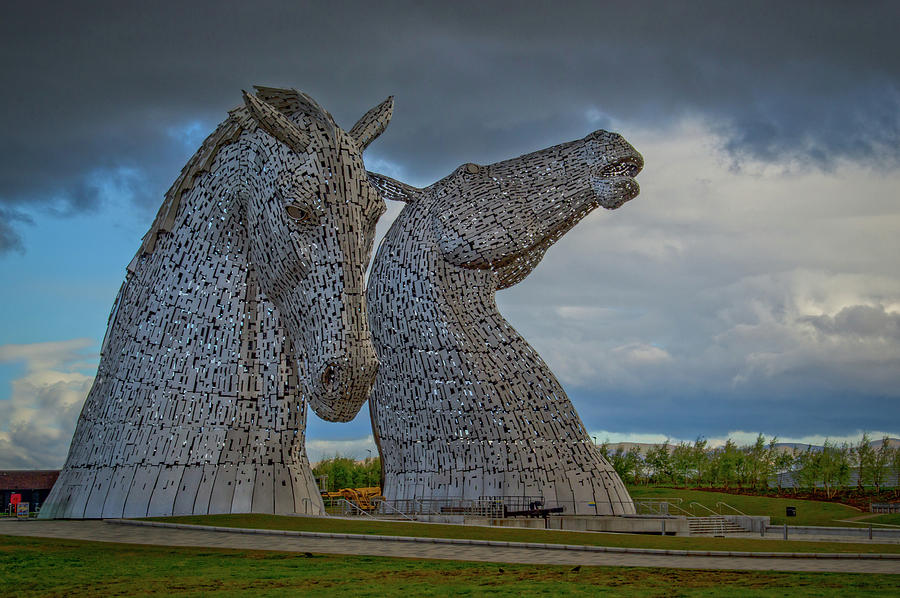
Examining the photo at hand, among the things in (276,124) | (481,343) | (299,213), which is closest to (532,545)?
(299,213)

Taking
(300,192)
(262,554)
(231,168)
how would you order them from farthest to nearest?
(231,168)
(262,554)
(300,192)

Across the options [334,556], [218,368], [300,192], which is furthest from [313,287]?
[334,556]

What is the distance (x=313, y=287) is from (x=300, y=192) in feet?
2.63

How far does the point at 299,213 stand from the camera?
Answer: 24.8 feet

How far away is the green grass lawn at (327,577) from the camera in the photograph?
624 cm

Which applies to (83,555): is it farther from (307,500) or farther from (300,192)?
(300,192)

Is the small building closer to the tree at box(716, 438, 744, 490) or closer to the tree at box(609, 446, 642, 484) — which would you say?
the tree at box(609, 446, 642, 484)

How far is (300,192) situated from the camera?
7520mm

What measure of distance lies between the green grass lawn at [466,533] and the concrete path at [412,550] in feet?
0.61

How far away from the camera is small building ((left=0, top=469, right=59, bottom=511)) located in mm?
26750

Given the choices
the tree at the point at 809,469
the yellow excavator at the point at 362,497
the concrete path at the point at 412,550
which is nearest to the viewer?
the concrete path at the point at 412,550

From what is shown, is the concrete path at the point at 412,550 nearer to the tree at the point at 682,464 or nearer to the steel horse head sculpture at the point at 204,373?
the steel horse head sculpture at the point at 204,373

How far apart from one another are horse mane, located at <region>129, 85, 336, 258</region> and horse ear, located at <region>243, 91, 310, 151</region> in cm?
37

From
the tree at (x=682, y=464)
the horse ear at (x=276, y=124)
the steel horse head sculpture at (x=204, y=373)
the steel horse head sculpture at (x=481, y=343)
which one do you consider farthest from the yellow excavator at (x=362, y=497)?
the tree at (x=682, y=464)
